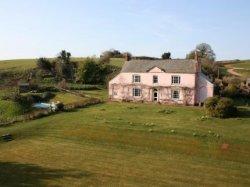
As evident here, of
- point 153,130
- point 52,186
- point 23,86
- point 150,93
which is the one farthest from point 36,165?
point 23,86

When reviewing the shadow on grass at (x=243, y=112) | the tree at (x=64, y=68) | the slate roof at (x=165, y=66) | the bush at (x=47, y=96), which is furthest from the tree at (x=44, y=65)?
the shadow on grass at (x=243, y=112)

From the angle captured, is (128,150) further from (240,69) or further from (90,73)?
(240,69)

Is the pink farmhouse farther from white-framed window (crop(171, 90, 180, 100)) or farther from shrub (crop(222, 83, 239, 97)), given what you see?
shrub (crop(222, 83, 239, 97))

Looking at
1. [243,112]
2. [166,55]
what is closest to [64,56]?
[166,55]

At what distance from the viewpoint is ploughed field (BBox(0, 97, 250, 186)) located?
3028cm

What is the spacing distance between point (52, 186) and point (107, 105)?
31.7 m

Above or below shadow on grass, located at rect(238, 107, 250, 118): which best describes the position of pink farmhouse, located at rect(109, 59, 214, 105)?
above

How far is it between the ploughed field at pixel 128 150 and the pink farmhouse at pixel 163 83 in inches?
222

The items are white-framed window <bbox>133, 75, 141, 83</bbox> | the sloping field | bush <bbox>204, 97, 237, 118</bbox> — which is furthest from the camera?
the sloping field

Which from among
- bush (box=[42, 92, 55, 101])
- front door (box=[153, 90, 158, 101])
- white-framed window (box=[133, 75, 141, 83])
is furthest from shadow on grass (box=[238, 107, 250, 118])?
bush (box=[42, 92, 55, 101])

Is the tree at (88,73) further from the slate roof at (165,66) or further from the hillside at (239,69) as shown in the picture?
the hillside at (239,69)

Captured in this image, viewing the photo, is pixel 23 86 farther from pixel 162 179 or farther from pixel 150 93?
pixel 162 179

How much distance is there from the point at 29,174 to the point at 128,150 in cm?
1061

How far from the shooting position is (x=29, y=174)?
30.6 meters
